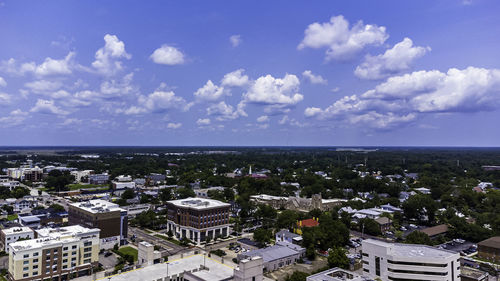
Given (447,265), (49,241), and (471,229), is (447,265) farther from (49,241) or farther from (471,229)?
(49,241)

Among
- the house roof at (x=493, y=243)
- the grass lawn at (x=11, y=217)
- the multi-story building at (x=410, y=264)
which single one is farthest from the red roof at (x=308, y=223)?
the grass lawn at (x=11, y=217)

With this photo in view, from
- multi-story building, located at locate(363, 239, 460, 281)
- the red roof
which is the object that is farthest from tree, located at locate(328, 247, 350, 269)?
the red roof

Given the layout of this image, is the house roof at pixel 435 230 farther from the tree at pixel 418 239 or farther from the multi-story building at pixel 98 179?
the multi-story building at pixel 98 179

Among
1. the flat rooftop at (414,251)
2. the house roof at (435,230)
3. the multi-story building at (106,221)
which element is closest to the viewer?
the flat rooftop at (414,251)

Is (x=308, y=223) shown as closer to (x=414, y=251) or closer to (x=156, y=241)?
(x=414, y=251)

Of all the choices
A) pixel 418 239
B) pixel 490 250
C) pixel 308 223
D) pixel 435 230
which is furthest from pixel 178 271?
pixel 435 230

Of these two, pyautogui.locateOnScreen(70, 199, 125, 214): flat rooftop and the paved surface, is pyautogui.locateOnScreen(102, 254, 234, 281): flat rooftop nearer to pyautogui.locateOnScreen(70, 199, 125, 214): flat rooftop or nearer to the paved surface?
the paved surface
